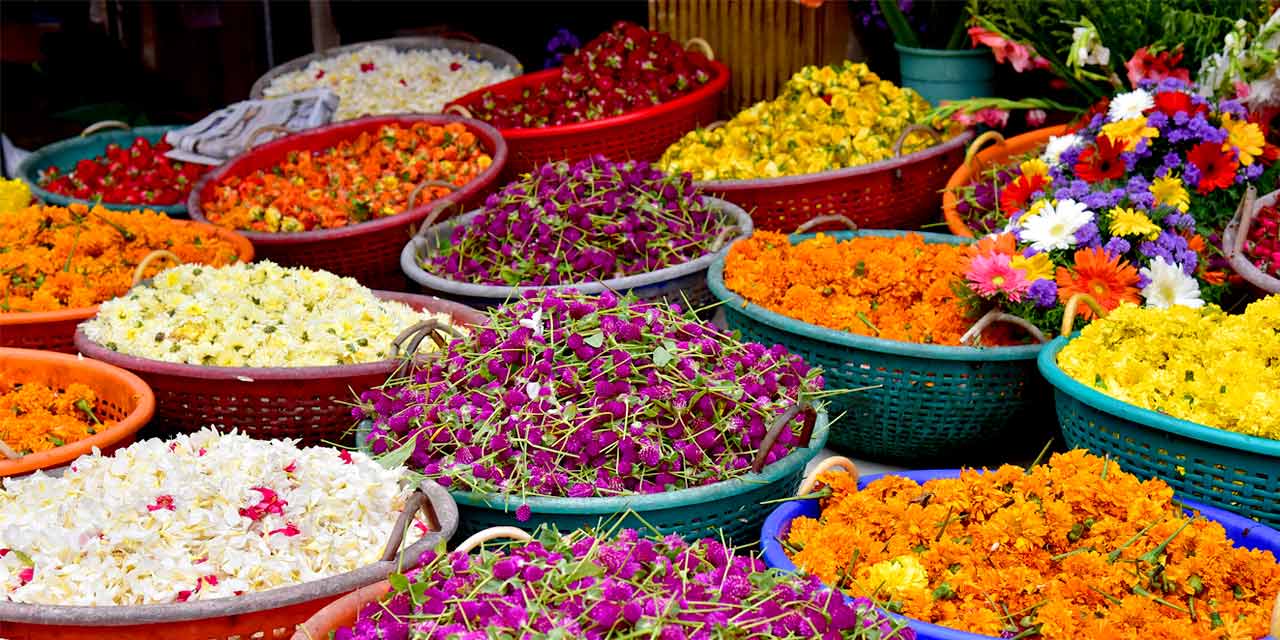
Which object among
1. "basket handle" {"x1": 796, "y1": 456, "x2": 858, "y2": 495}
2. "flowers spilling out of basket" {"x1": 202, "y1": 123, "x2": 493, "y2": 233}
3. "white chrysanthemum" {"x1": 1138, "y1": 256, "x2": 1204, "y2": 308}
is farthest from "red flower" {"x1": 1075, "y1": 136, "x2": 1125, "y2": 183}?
"flowers spilling out of basket" {"x1": 202, "y1": 123, "x2": 493, "y2": 233}

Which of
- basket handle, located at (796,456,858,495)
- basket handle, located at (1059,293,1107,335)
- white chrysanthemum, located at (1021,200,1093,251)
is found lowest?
basket handle, located at (796,456,858,495)

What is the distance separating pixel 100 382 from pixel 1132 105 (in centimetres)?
248

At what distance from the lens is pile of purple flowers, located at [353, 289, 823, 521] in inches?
88.4

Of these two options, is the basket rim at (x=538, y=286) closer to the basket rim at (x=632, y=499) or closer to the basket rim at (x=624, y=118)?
the basket rim at (x=624, y=118)

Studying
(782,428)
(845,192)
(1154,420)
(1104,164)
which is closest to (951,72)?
(845,192)

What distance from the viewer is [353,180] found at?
13.6 ft

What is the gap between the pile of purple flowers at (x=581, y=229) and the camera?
3.33 metres

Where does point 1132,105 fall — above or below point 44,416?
above

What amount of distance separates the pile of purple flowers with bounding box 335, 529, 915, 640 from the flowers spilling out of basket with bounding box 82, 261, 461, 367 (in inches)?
40.5

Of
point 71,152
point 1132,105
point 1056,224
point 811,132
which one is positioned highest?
point 1132,105

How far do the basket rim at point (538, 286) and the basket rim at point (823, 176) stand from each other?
118 millimetres

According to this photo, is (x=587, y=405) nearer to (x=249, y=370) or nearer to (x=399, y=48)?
(x=249, y=370)

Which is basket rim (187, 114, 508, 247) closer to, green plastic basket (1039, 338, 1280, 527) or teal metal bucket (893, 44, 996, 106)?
teal metal bucket (893, 44, 996, 106)

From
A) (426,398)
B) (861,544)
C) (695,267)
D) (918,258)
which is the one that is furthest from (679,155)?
(861,544)
